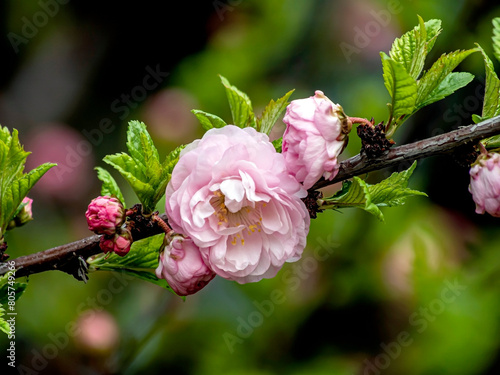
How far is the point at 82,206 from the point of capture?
159cm

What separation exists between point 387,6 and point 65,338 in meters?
1.13

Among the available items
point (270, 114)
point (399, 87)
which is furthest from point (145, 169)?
point (399, 87)

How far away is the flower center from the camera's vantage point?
453 millimetres

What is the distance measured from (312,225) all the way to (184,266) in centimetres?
68

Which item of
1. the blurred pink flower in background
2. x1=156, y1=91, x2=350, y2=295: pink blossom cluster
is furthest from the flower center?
the blurred pink flower in background

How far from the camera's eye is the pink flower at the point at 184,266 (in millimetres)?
426

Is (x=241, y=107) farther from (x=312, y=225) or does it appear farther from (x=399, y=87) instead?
(x=312, y=225)

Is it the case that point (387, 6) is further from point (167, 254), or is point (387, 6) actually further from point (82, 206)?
point (167, 254)

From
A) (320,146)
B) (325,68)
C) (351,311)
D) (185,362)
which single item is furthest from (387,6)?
(320,146)

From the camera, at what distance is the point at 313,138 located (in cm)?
41

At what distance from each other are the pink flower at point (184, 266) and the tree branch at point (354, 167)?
0.04 meters

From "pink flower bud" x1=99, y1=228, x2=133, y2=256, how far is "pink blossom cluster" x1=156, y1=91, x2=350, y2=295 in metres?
0.03

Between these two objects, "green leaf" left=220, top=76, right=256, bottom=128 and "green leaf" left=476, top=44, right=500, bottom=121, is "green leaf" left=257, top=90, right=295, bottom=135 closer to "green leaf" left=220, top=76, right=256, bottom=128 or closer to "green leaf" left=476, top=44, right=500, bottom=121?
"green leaf" left=220, top=76, right=256, bottom=128

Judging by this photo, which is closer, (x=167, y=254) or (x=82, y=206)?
(x=167, y=254)
